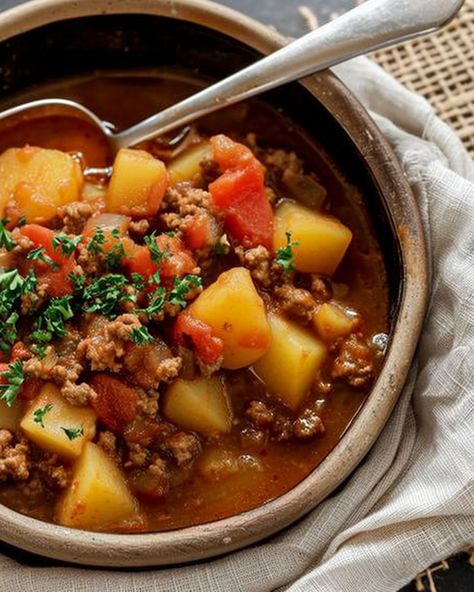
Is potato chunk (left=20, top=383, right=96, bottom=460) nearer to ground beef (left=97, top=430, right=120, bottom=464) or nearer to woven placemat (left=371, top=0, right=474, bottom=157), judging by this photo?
ground beef (left=97, top=430, right=120, bottom=464)

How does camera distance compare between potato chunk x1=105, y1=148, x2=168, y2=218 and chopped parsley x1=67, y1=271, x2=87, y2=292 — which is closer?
chopped parsley x1=67, y1=271, x2=87, y2=292

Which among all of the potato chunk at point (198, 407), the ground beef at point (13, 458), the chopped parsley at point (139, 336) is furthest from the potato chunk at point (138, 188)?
the ground beef at point (13, 458)

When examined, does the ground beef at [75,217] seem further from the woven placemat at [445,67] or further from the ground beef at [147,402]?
the woven placemat at [445,67]

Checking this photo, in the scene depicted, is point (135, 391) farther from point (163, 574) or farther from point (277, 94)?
point (277, 94)

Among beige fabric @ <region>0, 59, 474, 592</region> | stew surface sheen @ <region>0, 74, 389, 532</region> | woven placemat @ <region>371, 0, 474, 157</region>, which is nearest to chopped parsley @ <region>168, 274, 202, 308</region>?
stew surface sheen @ <region>0, 74, 389, 532</region>

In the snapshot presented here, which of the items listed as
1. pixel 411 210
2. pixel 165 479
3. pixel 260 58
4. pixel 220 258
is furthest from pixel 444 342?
pixel 260 58

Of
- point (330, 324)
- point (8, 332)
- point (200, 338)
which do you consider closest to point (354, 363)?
point (330, 324)
